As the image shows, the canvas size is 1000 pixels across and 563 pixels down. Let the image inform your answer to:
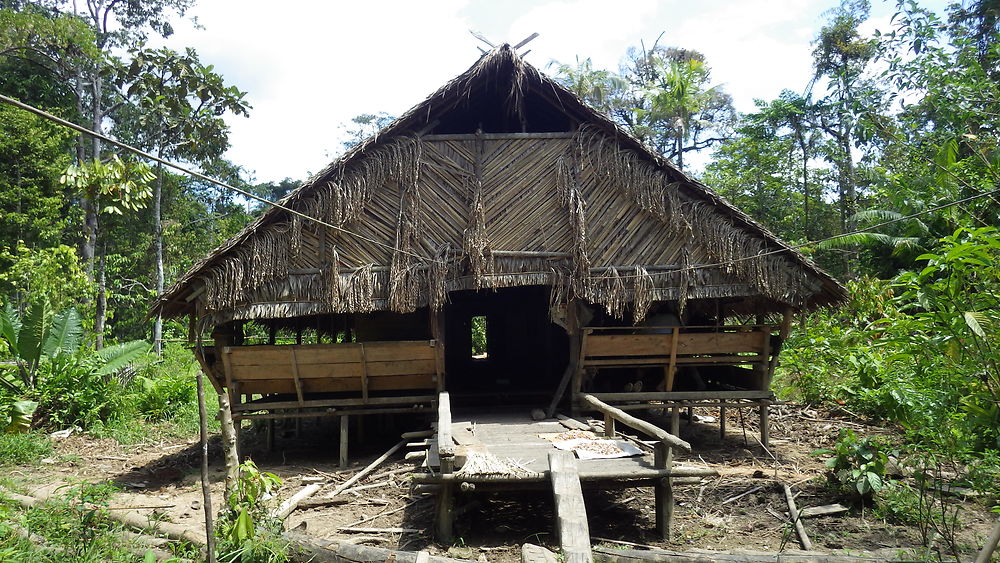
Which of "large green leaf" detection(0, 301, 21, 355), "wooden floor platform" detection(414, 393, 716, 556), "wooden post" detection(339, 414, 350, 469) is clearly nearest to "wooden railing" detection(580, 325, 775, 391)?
"wooden floor platform" detection(414, 393, 716, 556)

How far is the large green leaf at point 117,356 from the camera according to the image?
11445mm

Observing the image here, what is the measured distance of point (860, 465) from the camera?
6.27m

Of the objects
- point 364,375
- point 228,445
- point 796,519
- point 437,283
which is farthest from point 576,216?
point 228,445

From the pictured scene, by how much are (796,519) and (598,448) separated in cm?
190

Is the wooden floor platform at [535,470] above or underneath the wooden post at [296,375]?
underneath

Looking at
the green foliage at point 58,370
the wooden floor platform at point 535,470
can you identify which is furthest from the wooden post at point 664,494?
the green foliage at point 58,370

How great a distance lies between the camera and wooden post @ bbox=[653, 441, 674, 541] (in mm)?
5570

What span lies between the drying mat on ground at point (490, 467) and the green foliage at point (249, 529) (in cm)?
155

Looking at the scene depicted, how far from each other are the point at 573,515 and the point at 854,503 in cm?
348

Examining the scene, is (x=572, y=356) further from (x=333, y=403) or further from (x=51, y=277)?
(x=51, y=277)

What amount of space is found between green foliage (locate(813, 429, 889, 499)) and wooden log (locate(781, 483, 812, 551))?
0.48 metres

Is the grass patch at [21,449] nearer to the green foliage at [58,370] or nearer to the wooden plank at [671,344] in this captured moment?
the green foliage at [58,370]

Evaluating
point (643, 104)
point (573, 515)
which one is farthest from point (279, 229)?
Answer: point (643, 104)

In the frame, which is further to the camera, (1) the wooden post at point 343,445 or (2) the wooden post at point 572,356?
(2) the wooden post at point 572,356
